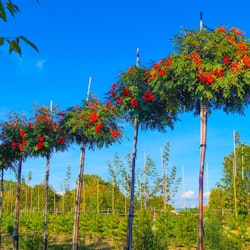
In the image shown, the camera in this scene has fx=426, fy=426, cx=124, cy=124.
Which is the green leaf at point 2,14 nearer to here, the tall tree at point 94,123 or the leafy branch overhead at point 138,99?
the leafy branch overhead at point 138,99

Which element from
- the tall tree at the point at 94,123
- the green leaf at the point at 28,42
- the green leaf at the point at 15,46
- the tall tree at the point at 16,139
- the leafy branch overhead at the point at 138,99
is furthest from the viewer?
the tall tree at the point at 16,139

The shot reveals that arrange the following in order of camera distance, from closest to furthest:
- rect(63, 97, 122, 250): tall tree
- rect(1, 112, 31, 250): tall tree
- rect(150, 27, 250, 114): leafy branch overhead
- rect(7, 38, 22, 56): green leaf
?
1. rect(7, 38, 22, 56): green leaf
2. rect(150, 27, 250, 114): leafy branch overhead
3. rect(63, 97, 122, 250): tall tree
4. rect(1, 112, 31, 250): tall tree

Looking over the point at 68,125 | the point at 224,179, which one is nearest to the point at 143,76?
the point at 68,125

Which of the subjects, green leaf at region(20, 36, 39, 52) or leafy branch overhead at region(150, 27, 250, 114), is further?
leafy branch overhead at region(150, 27, 250, 114)

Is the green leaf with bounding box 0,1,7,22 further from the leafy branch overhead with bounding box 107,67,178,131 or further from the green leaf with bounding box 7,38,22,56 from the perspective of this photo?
the leafy branch overhead with bounding box 107,67,178,131

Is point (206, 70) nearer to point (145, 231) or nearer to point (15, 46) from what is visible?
point (15, 46)

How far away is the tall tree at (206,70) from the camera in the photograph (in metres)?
8.24

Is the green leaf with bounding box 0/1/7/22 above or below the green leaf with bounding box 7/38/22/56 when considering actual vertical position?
above

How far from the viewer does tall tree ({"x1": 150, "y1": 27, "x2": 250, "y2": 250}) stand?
8.24 metres

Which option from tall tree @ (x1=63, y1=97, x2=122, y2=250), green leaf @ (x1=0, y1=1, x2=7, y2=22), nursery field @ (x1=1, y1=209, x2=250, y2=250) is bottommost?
nursery field @ (x1=1, y1=209, x2=250, y2=250)

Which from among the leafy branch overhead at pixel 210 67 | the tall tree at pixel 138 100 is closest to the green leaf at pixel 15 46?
the leafy branch overhead at pixel 210 67

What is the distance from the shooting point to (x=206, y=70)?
8.31 meters

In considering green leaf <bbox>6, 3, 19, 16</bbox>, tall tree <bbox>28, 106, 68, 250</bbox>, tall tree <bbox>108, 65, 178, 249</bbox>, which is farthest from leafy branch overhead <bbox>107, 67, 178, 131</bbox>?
green leaf <bbox>6, 3, 19, 16</bbox>

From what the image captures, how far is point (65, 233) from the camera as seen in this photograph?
30.0 metres
